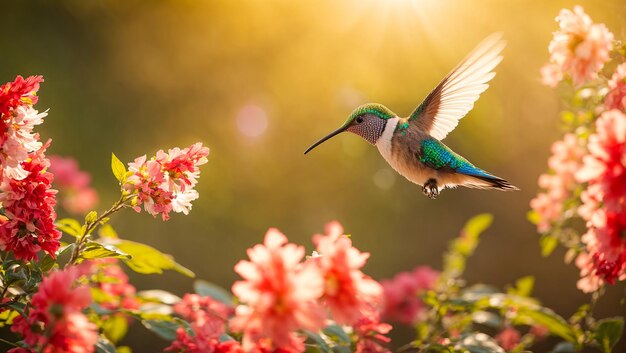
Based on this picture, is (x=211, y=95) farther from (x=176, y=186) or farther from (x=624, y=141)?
(x=624, y=141)

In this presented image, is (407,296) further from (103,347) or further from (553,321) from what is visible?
(103,347)

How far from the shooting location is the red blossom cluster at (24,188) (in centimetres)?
101

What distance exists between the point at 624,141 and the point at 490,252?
3.59 meters

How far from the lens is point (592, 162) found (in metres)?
0.89

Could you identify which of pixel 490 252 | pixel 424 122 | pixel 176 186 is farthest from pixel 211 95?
pixel 176 186

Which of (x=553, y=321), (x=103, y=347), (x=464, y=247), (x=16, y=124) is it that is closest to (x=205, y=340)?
(x=103, y=347)

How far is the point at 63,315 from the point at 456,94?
3.33 ft

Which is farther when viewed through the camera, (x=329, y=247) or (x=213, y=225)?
(x=213, y=225)

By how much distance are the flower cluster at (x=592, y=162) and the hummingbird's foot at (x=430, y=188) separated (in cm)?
30

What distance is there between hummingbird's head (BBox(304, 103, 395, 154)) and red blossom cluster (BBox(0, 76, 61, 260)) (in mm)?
576

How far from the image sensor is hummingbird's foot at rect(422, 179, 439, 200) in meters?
1.39

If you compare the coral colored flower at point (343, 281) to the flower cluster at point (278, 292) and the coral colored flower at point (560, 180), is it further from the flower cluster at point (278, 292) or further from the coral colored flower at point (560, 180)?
the coral colored flower at point (560, 180)

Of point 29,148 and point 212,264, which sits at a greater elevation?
point 212,264

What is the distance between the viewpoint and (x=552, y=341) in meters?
3.94
